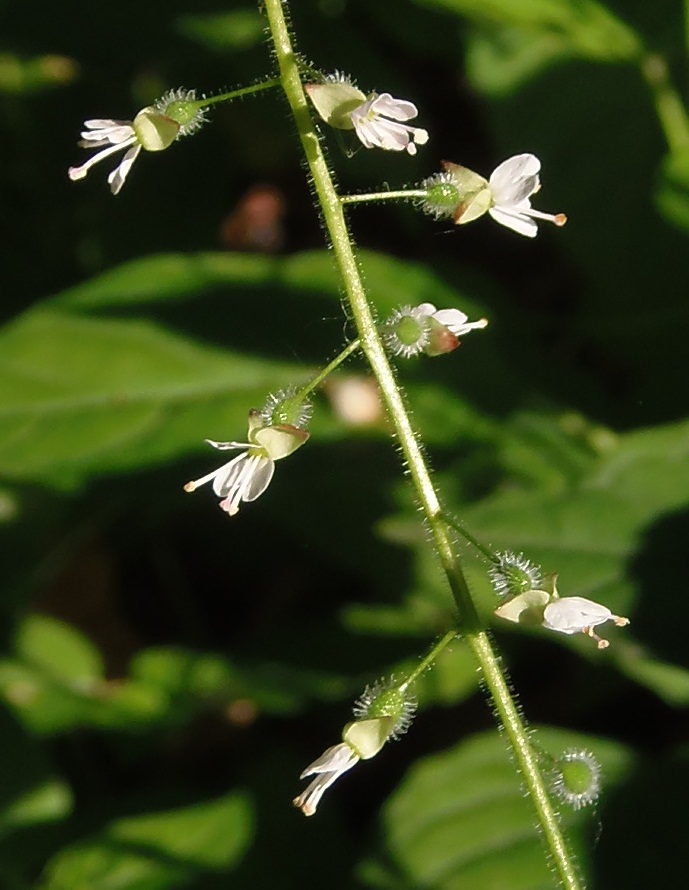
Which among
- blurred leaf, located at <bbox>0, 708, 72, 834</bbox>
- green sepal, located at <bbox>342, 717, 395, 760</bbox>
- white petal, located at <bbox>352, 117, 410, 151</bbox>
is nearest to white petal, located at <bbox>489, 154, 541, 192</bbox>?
white petal, located at <bbox>352, 117, 410, 151</bbox>

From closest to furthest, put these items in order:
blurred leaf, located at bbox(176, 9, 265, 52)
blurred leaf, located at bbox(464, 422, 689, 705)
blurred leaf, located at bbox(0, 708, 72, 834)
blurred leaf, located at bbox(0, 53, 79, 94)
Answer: blurred leaf, located at bbox(464, 422, 689, 705) → blurred leaf, located at bbox(0, 708, 72, 834) → blurred leaf, located at bbox(176, 9, 265, 52) → blurred leaf, located at bbox(0, 53, 79, 94)

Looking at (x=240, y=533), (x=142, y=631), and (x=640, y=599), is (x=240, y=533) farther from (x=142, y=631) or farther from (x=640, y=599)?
(x=640, y=599)

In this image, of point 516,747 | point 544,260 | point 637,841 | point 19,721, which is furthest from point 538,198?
point 516,747

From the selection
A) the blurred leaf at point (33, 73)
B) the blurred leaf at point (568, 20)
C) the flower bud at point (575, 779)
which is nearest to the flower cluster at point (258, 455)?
the flower bud at point (575, 779)

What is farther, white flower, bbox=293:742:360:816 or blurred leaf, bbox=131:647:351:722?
blurred leaf, bbox=131:647:351:722

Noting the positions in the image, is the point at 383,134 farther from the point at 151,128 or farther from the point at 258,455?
the point at 258,455

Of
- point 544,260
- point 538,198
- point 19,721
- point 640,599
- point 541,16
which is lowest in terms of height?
point 640,599

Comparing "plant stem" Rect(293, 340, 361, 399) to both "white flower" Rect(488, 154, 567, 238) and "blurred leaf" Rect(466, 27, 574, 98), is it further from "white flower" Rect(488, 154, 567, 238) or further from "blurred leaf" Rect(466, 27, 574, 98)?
"blurred leaf" Rect(466, 27, 574, 98)
